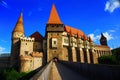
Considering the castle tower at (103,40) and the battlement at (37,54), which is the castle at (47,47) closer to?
the battlement at (37,54)

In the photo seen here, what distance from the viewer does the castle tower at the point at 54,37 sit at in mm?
40219

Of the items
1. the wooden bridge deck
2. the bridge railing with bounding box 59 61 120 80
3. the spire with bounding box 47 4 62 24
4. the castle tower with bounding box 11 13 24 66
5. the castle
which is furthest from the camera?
the spire with bounding box 47 4 62 24

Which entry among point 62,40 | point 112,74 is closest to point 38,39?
point 62,40

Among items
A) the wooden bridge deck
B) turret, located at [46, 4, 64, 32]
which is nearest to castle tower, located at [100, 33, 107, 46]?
turret, located at [46, 4, 64, 32]

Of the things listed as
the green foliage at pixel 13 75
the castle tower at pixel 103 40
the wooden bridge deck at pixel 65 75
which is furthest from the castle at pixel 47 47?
the castle tower at pixel 103 40

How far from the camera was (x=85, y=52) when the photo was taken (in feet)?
162

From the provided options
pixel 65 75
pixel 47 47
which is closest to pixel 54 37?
pixel 47 47

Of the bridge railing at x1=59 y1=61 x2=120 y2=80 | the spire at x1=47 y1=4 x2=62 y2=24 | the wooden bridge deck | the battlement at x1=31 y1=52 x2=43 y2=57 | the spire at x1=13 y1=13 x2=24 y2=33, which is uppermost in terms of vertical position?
the spire at x1=47 y1=4 x2=62 y2=24

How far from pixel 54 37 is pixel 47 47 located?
315 centimetres

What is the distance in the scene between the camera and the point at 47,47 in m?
40.4

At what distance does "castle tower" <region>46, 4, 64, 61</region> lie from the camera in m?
40.2

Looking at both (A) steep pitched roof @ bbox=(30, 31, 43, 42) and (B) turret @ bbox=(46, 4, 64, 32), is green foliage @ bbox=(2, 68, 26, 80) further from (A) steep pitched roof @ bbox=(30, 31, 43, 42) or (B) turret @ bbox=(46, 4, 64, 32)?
(B) turret @ bbox=(46, 4, 64, 32)

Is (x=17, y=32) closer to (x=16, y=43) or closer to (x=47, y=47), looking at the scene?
(x=16, y=43)

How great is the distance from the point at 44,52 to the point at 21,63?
23.4 feet
